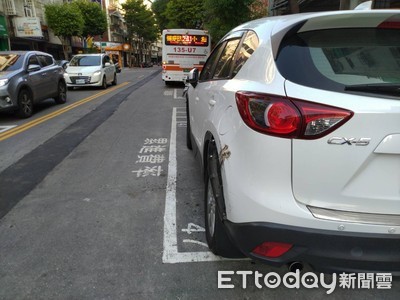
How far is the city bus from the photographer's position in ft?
58.6

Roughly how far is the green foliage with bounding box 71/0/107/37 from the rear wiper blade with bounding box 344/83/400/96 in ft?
135

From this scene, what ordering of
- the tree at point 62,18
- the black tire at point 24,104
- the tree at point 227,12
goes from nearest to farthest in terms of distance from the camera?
the black tire at point 24,104 → the tree at point 227,12 → the tree at point 62,18

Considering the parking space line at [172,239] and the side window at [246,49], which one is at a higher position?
the side window at [246,49]

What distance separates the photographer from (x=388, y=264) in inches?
77.2

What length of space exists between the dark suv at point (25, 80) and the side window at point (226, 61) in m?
6.85

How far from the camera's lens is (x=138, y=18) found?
65.6 meters

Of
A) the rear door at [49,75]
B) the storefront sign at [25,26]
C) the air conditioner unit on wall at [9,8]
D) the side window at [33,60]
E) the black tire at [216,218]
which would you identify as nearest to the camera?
the black tire at [216,218]

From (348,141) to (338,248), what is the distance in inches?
23.3

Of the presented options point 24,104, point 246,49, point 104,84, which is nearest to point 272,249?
point 246,49

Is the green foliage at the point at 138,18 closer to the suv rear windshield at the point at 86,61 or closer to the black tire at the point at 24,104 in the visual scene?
the suv rear windshield at the point at 86,61

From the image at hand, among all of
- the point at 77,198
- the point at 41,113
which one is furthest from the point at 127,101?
the point at 77,198

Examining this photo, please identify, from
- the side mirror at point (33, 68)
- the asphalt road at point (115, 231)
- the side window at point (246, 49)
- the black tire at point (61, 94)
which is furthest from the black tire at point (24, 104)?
the side window at point (246, 49)

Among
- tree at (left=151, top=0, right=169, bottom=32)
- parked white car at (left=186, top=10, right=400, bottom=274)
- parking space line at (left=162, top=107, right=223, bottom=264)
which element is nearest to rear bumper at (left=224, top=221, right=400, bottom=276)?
parked white car at (left=186, top=10, right=400, bottom=274)

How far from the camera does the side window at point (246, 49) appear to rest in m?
2.59
